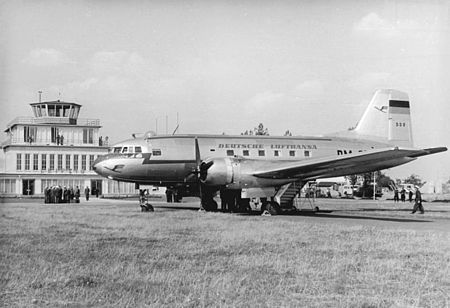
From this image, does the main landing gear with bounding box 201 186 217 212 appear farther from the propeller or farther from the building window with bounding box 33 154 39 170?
the building window with bounding box 33 154 39 170

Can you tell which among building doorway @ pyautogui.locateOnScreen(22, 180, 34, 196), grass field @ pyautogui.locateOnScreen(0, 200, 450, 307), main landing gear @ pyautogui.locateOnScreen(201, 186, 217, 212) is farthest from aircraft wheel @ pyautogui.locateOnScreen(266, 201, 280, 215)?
building doorway @ pyautogui.locateOnScreen(22, 180, 34, 196)

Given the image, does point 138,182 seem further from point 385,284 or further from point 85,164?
point 85,164

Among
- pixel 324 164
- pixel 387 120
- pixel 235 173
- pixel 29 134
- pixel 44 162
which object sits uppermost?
pixel 29 134

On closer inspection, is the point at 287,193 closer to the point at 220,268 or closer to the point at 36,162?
the point at 220,268

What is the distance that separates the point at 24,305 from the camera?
732 centimetres

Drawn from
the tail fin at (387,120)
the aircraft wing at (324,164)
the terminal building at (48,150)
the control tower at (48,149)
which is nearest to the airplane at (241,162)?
the aircraft wing at (324,164)

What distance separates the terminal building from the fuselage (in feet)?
121

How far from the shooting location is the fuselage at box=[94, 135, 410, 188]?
26.0 meters

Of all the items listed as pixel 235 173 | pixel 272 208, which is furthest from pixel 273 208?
pixel 235 173

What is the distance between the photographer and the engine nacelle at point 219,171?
24.1 meters

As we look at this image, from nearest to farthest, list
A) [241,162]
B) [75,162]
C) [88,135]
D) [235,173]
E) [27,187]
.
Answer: [235,173] < [241,162] < [27,187] < [75,162] < [88,135]

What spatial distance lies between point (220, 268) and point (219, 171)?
14067mm

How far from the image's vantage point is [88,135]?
65750 mm

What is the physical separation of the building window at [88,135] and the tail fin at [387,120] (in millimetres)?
41544
